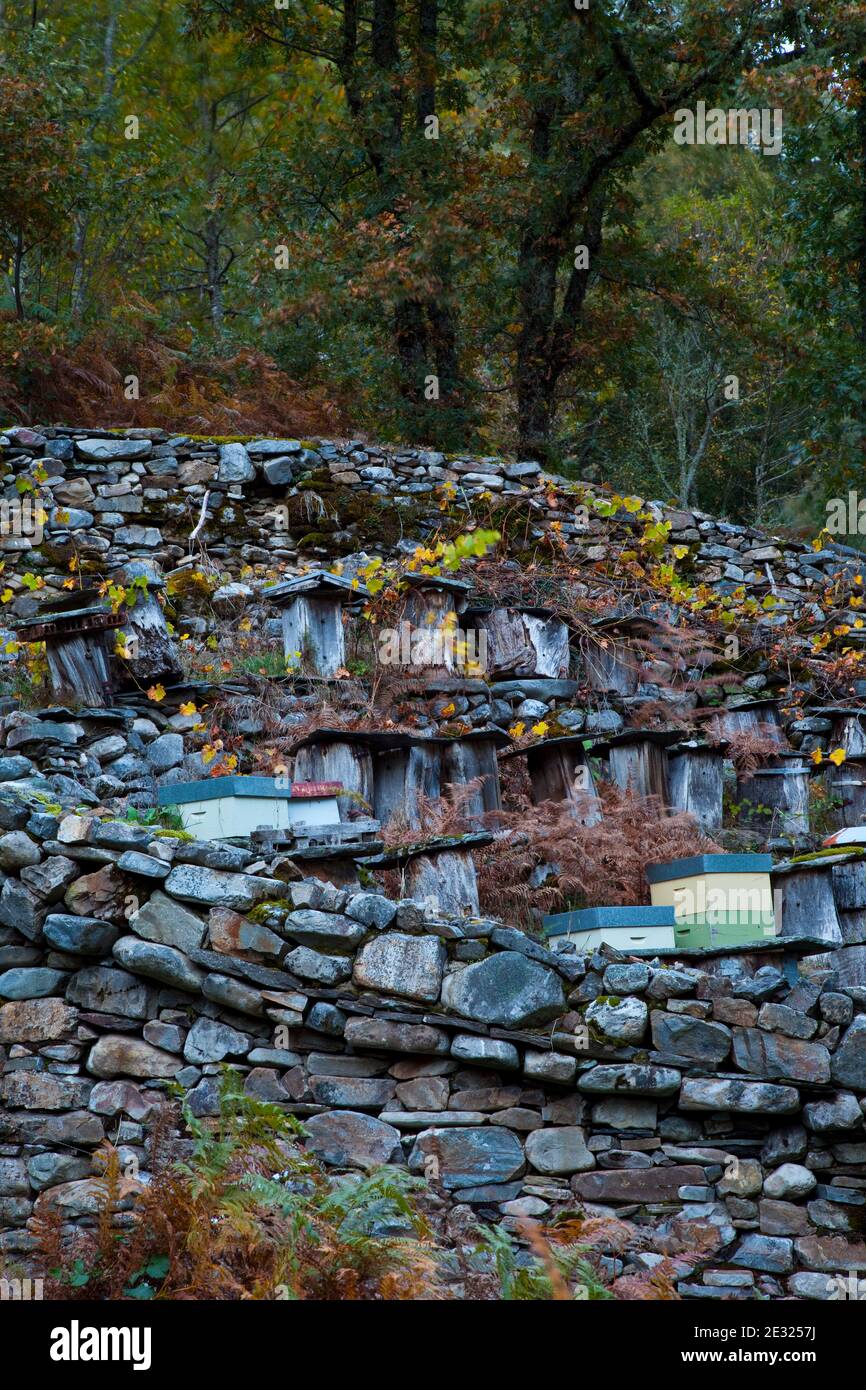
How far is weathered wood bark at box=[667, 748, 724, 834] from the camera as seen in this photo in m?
7.73

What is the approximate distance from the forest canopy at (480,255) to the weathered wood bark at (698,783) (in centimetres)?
567

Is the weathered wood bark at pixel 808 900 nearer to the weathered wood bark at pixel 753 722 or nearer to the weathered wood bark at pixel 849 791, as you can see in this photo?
the weathered wood bark at pixel 849 791

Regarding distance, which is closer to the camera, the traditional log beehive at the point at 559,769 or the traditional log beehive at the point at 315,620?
the traditional log beehive at the point at 559,769

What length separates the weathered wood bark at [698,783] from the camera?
7.73 metres

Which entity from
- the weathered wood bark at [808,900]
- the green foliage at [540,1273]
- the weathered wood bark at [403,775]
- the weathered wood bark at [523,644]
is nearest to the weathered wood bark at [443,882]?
the weathered wood bark at [403,775]

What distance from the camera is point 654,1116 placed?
17.4 feet

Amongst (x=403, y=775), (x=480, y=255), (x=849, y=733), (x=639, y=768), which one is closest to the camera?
(x=403, y=775)

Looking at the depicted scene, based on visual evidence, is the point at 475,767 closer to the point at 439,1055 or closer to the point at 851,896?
the point at 851,896

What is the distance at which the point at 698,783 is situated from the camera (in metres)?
7.77

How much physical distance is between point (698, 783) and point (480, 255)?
Result: 6651mm

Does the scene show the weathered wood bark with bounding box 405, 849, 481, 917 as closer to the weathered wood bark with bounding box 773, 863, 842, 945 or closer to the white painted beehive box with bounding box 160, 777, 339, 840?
the white painted beehive box with bounding box 160, 777, 339, 840

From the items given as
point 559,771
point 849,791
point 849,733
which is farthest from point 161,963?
point 849,733

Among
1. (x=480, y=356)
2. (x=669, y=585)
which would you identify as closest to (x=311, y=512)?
(x=669, y=585)

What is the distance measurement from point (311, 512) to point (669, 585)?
116 inches
